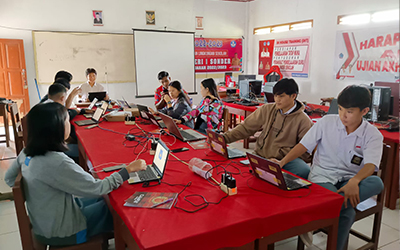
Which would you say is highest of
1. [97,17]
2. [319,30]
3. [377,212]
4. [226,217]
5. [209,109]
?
[97,17]

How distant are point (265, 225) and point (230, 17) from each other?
255 inches

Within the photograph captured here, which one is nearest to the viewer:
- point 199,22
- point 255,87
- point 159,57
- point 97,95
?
point 97,95

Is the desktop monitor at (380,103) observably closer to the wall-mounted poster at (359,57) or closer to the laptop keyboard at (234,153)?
the wall-mounted poster at (359,57)

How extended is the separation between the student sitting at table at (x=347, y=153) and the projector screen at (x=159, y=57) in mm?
4786

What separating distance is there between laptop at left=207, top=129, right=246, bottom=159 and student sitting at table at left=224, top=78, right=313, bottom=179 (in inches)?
9.8

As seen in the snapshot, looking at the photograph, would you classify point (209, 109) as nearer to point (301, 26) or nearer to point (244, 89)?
point (244, 89)

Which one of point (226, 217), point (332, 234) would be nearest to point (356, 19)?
point (332, 234)

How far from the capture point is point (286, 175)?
158cm

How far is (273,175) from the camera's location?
142 cm

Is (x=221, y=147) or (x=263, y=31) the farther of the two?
(x=263, y=31)

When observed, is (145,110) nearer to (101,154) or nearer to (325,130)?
(101,154)

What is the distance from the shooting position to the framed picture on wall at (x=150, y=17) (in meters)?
5.99

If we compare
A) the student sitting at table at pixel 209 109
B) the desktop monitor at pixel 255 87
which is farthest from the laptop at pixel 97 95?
the desktop monitor at pixel 255 87

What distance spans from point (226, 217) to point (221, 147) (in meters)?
0.78
